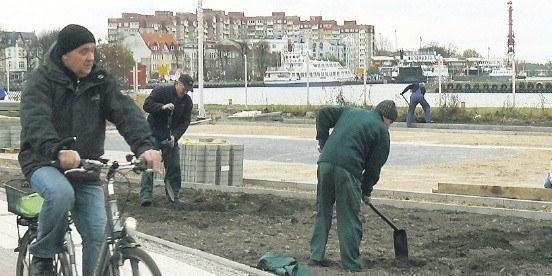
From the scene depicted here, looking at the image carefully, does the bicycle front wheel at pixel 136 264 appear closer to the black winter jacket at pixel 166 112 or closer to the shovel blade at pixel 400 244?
the shovel blade at pixel 400 244

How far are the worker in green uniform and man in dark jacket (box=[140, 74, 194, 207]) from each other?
12.3 feet

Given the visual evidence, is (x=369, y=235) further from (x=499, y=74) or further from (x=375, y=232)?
(x=499, y=74)

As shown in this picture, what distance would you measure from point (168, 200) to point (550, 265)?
5946 millimetres

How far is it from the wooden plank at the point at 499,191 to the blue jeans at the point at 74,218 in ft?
26.2

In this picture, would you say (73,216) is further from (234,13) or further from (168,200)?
(234,13)

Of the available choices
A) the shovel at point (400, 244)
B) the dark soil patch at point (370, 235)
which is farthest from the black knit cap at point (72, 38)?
the shovel at point (400, 244)

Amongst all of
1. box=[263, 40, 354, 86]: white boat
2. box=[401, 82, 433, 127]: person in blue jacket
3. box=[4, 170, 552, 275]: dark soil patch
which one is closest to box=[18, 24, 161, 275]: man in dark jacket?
box=[4, 170, 552, 275]: dark soil patch

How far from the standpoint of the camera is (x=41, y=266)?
Answer: 5.88m

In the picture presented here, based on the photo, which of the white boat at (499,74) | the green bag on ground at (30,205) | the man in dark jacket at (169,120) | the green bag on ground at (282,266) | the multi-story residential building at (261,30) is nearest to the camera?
the green bag on ground at (30,205)

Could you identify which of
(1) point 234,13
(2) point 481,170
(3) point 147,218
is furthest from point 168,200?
(1) point 234,13

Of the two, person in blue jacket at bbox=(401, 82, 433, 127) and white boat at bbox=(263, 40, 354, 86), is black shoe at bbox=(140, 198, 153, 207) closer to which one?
person in blue jacket at bbox=(401, 82, 433, 127)

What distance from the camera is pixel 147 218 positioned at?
11.9 meters

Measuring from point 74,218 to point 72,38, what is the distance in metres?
1.08

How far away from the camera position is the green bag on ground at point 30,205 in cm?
621
